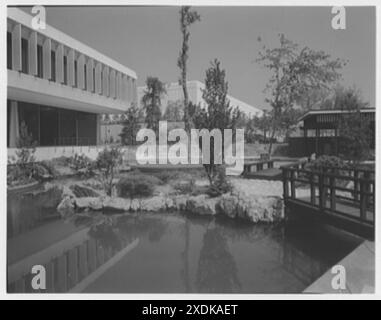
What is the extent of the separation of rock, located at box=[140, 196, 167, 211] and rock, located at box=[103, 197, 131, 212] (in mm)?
249

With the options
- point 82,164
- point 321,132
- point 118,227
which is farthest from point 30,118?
point 321,132

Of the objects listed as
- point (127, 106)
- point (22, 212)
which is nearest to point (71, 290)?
point (22, 212)

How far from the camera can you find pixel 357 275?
347 centimetres

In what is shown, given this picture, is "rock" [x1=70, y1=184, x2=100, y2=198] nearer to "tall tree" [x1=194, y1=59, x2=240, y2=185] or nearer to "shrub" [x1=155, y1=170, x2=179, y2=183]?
"shrub" [x1=155, y1=170, x2=179, y2=183]

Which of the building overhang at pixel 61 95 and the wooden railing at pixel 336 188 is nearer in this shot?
the wooden railing at pixel 336 188

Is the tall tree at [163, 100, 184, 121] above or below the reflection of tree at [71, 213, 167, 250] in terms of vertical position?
above

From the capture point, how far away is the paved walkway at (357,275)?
3.41m

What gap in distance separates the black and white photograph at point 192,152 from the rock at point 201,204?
0.02 meters

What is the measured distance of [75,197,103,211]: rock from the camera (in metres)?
4.66

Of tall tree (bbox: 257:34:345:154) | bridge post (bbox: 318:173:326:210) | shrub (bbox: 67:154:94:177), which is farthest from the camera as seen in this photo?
shrub (bbox: 67:154:94:177)

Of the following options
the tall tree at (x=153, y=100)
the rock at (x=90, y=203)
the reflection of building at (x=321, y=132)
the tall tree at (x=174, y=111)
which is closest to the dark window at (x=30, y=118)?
the rock at (x=90, y=203)

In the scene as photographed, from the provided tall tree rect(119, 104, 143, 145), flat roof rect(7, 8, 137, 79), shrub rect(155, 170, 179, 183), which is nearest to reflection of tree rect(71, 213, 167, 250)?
shrub rect(155, 170, 179, 183)

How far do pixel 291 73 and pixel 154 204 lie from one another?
112 inches

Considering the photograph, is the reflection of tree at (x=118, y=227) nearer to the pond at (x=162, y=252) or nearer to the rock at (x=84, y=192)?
the pond at (x=162, y=252)
